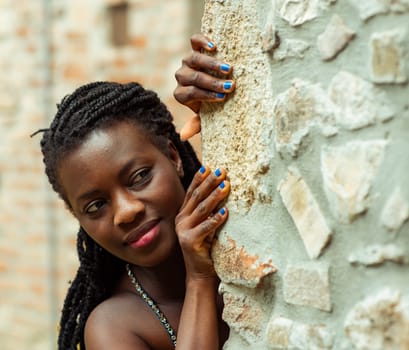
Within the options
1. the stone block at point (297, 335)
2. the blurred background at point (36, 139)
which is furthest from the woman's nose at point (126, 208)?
the blurred background at point (36, 139)

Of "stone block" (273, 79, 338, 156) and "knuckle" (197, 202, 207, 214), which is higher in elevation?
"stone block" (273, 79, 338, 156)

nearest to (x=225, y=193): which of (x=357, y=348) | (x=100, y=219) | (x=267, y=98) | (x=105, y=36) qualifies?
(x=267, y=98)

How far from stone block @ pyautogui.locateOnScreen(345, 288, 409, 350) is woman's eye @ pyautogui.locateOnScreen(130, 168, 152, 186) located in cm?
70

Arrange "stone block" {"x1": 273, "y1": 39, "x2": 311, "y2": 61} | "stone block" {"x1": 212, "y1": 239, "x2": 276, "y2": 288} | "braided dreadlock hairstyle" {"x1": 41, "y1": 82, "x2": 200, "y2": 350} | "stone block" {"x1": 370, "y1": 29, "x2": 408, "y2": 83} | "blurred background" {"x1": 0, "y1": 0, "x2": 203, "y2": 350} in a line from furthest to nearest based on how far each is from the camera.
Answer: "blurred background" {"x1": 0, "y1": 0, "x2": 203, "y2": 350} < "braided dreadlock hairstyle" {"x1": 41, "y1": 82, "x2": 200, "y2": 350} < "stone block" {"x1": 212, "y1": 239, "x2": 276, "y2": 288} < "stone block" {"x1": 273, "y1": 39, "x2": 311, "y2": 61} < "stone block" {"x1": 370, "y1": 29, "x2": 408, "y2": 83}

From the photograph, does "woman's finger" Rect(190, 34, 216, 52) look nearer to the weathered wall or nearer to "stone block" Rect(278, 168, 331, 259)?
the weathered wall

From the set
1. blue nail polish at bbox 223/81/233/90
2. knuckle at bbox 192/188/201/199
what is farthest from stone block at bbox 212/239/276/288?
blue nail polish at bbox 223/81/233/90

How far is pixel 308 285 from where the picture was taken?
4.54ft

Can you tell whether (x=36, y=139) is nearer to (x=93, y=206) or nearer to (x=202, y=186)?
(x=93, y=206)

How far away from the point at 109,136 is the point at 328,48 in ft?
2.32

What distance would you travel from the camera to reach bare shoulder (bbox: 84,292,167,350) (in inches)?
72.7

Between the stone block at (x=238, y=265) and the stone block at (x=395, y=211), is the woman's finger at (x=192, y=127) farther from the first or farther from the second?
the stone block at (x=395, y=211)

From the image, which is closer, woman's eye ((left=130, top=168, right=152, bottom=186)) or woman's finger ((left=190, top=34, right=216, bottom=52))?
woman's finger ((left=190, top=34, right=216, bottom=52))

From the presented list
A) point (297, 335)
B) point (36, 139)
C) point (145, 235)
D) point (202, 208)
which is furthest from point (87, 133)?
point (36, 139)

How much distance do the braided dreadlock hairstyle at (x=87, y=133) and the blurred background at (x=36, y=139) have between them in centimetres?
299
